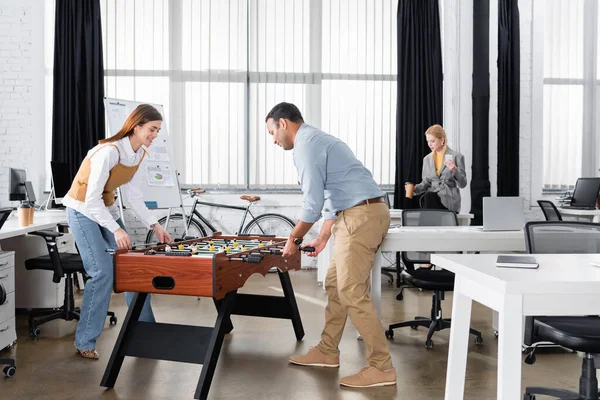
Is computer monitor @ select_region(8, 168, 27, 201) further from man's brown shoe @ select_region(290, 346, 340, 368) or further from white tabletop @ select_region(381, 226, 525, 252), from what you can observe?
white tabletop @ select_region(381, 226, 525, 252)

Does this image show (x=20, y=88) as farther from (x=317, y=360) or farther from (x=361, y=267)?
(x=361, y=267)

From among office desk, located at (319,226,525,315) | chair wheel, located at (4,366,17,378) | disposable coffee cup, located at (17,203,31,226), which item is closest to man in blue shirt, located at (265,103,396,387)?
office desk, located at (319,226,525,315)

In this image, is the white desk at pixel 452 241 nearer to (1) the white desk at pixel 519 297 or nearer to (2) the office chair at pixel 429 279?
(2) the office chair at pixel 429 279

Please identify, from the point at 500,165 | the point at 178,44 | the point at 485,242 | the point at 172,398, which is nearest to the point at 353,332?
the point at 485,242

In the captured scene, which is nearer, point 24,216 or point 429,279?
point 429,279

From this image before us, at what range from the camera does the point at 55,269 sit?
395cm

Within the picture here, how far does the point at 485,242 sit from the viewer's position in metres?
3.66

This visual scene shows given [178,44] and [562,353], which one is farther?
[178,44]

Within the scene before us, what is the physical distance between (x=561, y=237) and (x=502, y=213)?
1028mm

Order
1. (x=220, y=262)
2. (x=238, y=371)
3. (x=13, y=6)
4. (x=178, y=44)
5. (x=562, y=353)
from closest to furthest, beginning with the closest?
(x=220, y=262) < (x=238, y=371) < (x=562, y=353) < (x=13, y=6) < (x=178, y=44)

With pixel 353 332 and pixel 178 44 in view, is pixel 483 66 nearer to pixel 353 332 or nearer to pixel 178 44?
pixel 178 44

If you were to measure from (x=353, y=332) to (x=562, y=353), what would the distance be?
129cm

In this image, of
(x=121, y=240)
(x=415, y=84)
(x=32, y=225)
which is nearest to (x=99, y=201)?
(x=121, y=240)

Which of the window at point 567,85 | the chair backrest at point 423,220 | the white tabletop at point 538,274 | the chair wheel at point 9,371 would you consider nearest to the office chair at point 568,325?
the white tabletop at point 538,274
